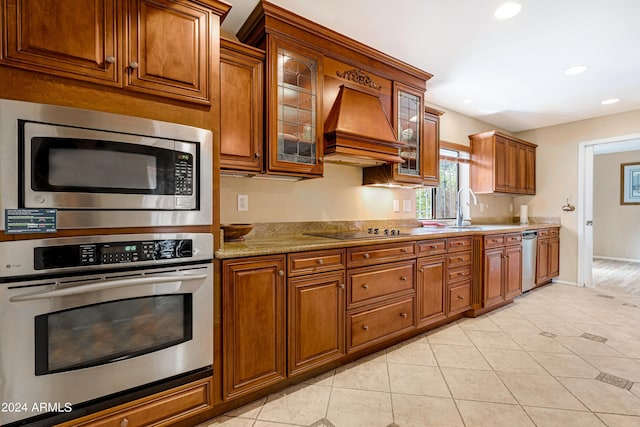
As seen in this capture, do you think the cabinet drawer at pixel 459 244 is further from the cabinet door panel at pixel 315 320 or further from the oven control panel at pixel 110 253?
the oven control panel at pixel 110 253

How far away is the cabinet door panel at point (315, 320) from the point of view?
1885 mm

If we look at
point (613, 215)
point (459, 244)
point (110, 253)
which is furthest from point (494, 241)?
point (613, 215)

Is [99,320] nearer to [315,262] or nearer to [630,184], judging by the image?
[315,262]

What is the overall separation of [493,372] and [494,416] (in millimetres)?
527

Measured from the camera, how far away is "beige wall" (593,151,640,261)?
6576 mm

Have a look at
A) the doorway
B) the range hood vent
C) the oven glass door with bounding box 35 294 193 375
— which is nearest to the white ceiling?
the range hood vent

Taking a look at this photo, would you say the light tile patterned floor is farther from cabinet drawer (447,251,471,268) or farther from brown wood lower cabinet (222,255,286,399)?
cabinet drawer (447,251,471,268)

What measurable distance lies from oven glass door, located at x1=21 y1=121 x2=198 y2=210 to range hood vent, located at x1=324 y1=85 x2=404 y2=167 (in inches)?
44.3

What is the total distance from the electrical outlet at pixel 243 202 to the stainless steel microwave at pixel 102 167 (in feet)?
2.34

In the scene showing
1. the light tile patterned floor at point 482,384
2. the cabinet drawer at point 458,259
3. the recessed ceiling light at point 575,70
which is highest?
the recessed ceiling light at point 575,70

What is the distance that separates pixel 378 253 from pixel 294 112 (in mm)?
1252

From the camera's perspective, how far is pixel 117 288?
1.32 meters

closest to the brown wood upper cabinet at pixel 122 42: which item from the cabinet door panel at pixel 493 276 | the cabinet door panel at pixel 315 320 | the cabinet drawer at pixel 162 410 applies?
the cabinet door panel at pixel 315 320

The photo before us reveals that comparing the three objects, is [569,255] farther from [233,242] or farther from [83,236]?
[83,236]
